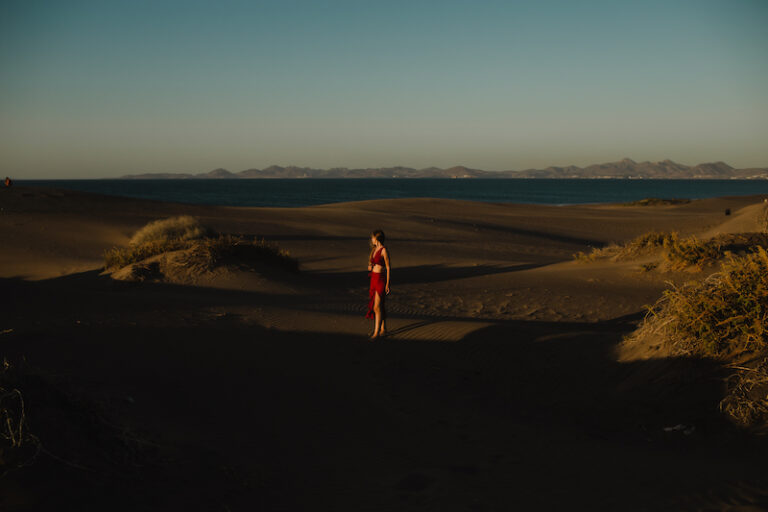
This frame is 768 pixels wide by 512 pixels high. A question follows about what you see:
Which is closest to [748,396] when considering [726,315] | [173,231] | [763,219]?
[726,315]

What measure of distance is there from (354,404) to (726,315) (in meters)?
4.16

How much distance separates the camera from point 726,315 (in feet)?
19.9

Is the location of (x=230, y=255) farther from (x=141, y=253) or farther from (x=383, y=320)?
(x=383, y=320)

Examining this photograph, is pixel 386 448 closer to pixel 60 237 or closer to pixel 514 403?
pixel 514 403

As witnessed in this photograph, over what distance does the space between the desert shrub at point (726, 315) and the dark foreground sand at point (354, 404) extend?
0.27m

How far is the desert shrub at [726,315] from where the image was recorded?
584cm

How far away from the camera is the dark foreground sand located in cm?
388

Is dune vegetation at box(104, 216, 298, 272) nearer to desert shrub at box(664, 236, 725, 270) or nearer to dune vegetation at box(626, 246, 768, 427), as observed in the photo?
desert shrub at box(664, 236, 725, 270)

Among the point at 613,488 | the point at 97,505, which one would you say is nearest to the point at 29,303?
the point at 97,505

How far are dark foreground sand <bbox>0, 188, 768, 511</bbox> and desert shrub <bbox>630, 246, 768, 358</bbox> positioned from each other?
0.27m

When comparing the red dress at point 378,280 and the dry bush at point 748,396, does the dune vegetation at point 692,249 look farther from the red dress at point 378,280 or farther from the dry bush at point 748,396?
the red dress at point 378,280

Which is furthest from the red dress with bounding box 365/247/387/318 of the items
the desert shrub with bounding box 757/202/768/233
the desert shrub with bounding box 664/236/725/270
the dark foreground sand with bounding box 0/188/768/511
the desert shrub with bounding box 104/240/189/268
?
the desert shrub with bounding box 757/202/768/233

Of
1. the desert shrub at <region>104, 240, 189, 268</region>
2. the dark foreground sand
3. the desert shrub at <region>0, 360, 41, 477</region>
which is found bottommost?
the dark foreground sand

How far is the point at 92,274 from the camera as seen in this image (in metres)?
14.6
